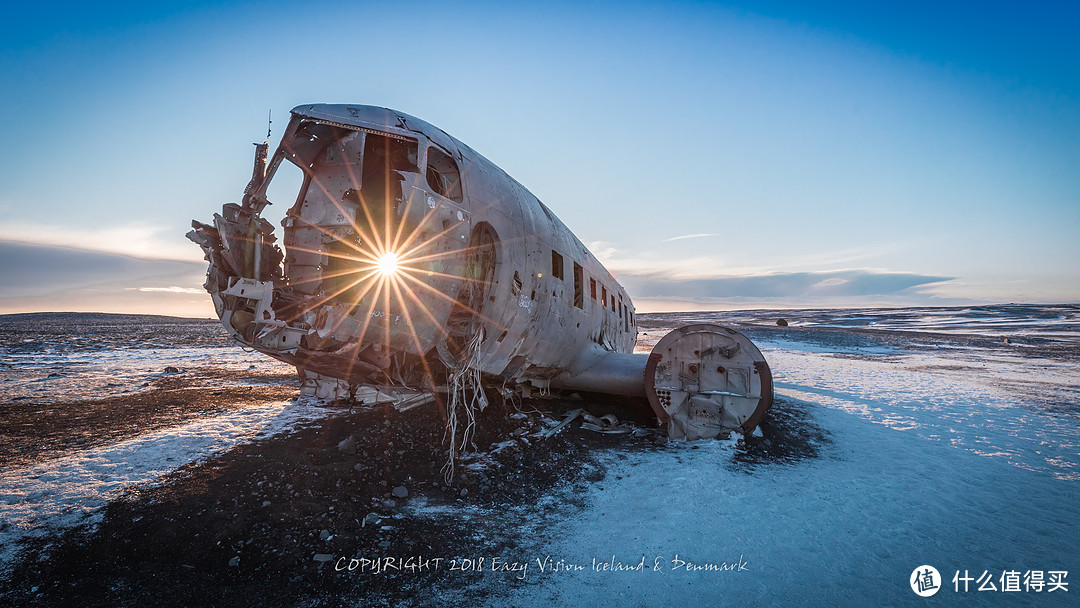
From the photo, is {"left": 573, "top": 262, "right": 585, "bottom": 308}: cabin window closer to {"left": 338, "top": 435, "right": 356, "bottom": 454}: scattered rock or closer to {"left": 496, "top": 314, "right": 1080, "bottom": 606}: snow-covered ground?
{"left": 496, "top": 314, "right": 1080, "bottom": 606}: snow-covered ground

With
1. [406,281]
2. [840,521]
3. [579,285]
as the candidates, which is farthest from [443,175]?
[840,521]

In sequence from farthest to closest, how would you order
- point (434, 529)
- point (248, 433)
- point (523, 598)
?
point (248, 433)
point (434, 529)
point (523, 598)

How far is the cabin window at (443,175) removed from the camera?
6.24 metres

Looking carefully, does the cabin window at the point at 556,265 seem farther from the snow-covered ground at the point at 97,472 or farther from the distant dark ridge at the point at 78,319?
the distant dark ridge at the point at 78,319

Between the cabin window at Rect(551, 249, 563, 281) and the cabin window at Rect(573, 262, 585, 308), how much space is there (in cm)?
111

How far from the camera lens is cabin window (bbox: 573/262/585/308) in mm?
10031

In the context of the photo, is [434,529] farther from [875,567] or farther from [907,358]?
[907,358]

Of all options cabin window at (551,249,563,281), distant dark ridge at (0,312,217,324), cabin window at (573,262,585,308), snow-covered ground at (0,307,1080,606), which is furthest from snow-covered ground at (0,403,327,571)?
distant dark ridge at (0,312,217,324)

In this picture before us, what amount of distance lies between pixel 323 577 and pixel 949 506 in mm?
7312

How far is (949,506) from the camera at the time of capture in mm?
5523

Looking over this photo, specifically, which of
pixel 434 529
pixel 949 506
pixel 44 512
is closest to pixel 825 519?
pixel 949 506

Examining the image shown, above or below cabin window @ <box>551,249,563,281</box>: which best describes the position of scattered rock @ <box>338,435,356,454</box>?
below

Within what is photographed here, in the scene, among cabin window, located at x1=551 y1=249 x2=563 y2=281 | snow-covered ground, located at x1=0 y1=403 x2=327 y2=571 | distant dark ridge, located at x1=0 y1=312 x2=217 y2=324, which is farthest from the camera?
distant dark ridge, located at x1=0 y1=312 x2=217 y2=324

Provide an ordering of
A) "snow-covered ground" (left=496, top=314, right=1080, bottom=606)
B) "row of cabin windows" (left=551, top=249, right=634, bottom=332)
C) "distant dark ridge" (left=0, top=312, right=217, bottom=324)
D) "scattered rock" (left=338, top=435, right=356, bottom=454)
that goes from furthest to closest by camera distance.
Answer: "distant dark ridge" (left=0, top=312, right=217, bottom=324)
"row of cabin windows" (left=551, top=249, right=634, bottom=332)
"scattered rock" (left=338, top=435, right=356, bottom=454)
"snow-covered ground" (left=496, top=314, right=1080, bottom=606)
